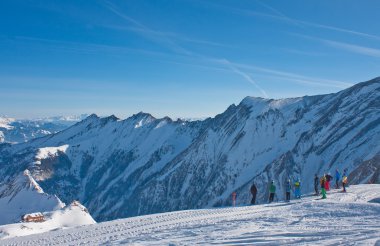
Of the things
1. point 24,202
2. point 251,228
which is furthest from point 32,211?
point 251,228

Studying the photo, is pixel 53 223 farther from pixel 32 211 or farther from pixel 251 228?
pixel 251 228

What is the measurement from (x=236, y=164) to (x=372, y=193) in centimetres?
13309

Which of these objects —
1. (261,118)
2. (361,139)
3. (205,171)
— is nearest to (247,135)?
(261,118)

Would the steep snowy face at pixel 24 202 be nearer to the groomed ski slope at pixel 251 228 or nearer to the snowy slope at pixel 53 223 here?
the snowy slope at pixel 53 223

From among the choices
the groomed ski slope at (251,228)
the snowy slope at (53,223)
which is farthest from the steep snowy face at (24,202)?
the groomed ski slope at (251,228)

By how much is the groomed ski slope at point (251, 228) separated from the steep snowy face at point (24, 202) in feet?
264

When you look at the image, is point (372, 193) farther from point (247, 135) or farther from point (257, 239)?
point (247, 135)

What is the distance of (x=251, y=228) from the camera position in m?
24.4

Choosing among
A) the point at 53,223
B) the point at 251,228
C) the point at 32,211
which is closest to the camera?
the point at 251,228

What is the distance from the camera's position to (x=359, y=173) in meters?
79.8

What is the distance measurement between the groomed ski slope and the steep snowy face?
264 feet

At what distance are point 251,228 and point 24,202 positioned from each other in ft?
352

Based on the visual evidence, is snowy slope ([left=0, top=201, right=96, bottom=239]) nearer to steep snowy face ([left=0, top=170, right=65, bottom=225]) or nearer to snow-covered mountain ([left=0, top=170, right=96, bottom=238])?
snow-covered mountain ([left=0, top=170, right=96, bottom=238])

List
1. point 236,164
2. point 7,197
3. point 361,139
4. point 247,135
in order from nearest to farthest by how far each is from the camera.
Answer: point 361,139
point 7,197
point 236,164
point 247,135
